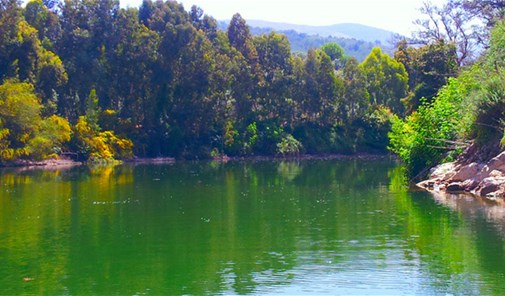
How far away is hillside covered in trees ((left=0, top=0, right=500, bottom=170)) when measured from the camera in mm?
75250

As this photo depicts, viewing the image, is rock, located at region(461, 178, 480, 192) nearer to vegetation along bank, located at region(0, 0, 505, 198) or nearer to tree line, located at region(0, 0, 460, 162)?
vegetation along bank, located at region(0, 0, 505, 198)

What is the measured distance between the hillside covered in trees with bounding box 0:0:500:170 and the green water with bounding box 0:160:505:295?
27.8 m

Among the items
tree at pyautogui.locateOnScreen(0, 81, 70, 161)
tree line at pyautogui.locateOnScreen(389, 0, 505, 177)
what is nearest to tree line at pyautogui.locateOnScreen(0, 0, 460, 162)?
tree at pyautogui.locateOnScreen(0, 81, 70, 161)

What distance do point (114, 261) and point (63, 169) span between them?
4448 cm

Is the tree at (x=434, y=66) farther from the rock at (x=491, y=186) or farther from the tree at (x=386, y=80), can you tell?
the tree at (x=386, y=80)

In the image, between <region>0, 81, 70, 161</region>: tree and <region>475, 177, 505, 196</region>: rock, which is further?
<region>0, 81, 70, 161</region>: tree

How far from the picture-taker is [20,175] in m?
59.2

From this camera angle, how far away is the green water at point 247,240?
21.0m

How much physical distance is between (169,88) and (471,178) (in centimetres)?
4820

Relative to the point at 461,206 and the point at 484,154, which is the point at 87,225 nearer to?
the point at 461,206

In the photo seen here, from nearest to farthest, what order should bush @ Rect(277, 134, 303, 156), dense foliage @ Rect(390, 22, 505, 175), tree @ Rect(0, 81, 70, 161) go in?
dense foliage @ Rect(390, 22, 505, 175) → tree @ Rect(0, 81, 70, 161) → bush @ Rect(277, 134, 303, 156)

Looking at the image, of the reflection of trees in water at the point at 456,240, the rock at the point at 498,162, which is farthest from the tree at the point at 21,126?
the rock at the point at 498,162

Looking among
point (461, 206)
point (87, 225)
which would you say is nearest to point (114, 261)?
point (87, 225)

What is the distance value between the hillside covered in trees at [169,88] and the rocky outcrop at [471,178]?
28.9m
